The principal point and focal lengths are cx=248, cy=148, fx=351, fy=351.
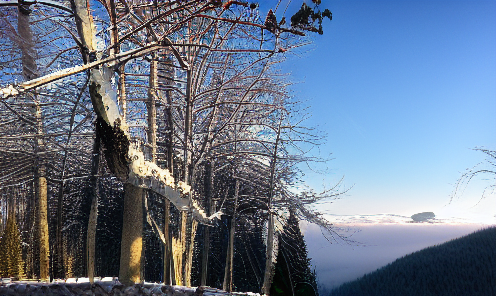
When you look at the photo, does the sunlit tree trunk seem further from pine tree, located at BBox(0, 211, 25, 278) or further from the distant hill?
the distant hill

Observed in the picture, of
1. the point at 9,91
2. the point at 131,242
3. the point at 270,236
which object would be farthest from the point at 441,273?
the point at 9,91

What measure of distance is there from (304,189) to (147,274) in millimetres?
7879

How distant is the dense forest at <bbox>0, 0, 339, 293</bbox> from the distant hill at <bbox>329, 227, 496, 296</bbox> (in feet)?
6.80

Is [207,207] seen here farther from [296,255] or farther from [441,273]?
[441,273]

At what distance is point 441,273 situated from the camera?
28.0 ft

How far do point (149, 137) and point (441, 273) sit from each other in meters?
7.67

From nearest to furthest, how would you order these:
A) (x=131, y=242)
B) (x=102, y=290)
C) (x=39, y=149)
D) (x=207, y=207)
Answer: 1. (x=102, y=290)
2. (x=131, y=242)
3. (x=39, y=149)
4. (x=207, y=207)

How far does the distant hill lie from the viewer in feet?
26.4

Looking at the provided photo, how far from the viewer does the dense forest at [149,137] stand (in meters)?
5.24

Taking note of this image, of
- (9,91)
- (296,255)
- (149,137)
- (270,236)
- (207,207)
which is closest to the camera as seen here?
(9,91)

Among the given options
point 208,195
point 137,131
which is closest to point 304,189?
point 208,195

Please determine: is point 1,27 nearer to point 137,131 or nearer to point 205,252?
point 137,131

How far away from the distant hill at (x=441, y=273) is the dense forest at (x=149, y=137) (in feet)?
6.80

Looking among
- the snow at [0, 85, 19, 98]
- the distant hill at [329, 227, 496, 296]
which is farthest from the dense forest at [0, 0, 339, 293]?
the distant hill at [329, 227, 496, 296]
